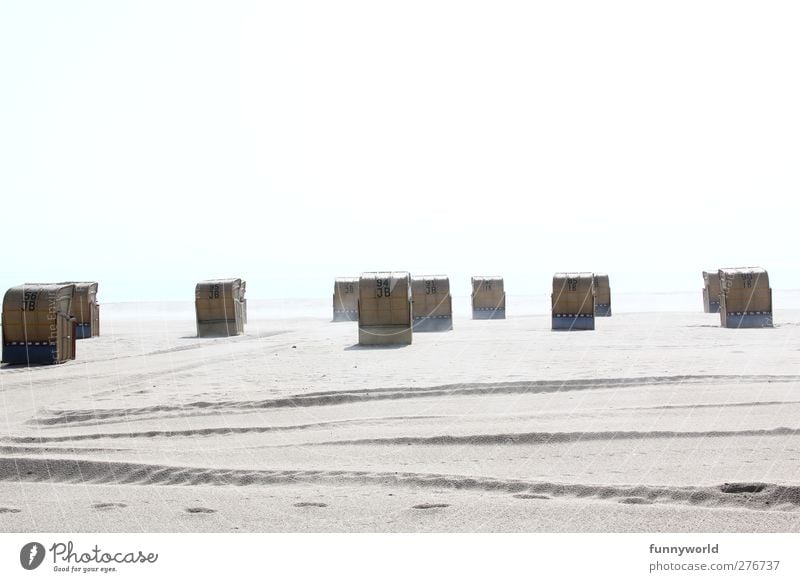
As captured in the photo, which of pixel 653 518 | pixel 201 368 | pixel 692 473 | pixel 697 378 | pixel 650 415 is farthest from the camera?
pixel 201 368

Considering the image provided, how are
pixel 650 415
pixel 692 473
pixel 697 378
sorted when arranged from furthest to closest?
pixel 697 378 < pixel 650 415 < pixel 692 473

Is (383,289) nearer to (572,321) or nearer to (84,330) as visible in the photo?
(572,321)

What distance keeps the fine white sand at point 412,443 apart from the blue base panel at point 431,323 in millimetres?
11586

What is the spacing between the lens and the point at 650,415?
1086 cm

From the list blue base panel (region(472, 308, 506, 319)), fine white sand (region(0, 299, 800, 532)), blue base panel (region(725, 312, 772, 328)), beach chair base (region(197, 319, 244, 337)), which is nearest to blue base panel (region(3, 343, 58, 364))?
fine white sand (region(0, 299, 800, 532))

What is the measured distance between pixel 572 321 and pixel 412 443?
1898 centimetres

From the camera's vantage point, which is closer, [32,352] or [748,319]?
[32,352]

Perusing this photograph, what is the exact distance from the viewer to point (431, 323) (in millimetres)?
30938

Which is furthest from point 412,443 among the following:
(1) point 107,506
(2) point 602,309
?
(2) point 602,309

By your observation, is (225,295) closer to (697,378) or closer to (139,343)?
(139,343)

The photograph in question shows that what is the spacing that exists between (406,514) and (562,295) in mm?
21936

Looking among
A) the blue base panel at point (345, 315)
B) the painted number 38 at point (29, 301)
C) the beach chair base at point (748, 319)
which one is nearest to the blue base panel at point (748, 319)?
the beach chair base at point (748, 319)

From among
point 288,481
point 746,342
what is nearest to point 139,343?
point 746,342

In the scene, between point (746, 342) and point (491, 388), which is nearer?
point (491, 388)
